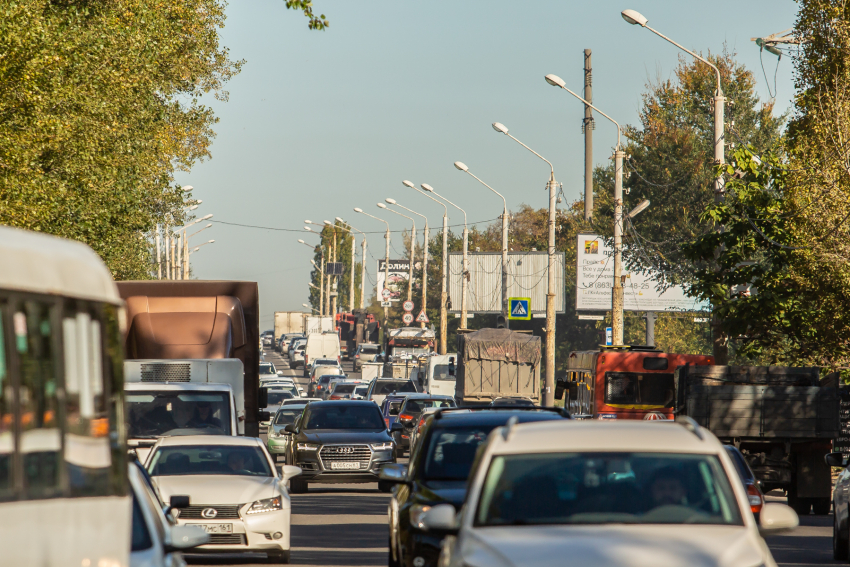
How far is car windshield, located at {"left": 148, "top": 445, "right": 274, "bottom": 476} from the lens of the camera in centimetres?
1551

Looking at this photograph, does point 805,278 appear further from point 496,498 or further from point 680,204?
point 680,204

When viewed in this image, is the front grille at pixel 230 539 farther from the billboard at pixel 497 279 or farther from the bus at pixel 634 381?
the billboard at pixel 497 279

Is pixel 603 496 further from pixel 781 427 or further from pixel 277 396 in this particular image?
pixel 277 396

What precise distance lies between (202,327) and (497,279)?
77.9 meters

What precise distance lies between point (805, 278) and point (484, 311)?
7191cm

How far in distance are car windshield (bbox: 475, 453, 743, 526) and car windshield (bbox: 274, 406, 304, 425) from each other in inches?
1058

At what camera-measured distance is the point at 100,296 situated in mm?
7527

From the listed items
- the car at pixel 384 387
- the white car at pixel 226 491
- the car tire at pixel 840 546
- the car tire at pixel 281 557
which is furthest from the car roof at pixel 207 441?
the car at pixel 384 387

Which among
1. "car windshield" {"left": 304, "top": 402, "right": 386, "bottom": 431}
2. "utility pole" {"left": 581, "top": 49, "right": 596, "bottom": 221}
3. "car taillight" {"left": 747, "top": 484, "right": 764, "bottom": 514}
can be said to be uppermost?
"utility pole" {"left": 581, "top": 49, "right": 596, "bottom": 221}

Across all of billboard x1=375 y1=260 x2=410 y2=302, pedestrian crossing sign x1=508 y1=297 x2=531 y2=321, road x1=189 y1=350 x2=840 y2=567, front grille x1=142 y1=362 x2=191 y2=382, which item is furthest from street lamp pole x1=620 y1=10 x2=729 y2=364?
billboard x1=375 y1=260 x2=410 y2=302

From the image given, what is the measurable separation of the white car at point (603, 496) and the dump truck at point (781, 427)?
1506 centimetres

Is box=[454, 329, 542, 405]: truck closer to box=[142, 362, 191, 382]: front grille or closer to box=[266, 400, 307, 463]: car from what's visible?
box=[266, 400, 307, 463]: car

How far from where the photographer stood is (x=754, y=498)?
14.5m

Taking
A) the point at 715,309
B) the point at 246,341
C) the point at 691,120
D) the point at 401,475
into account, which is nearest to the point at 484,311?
the point at 691,120
